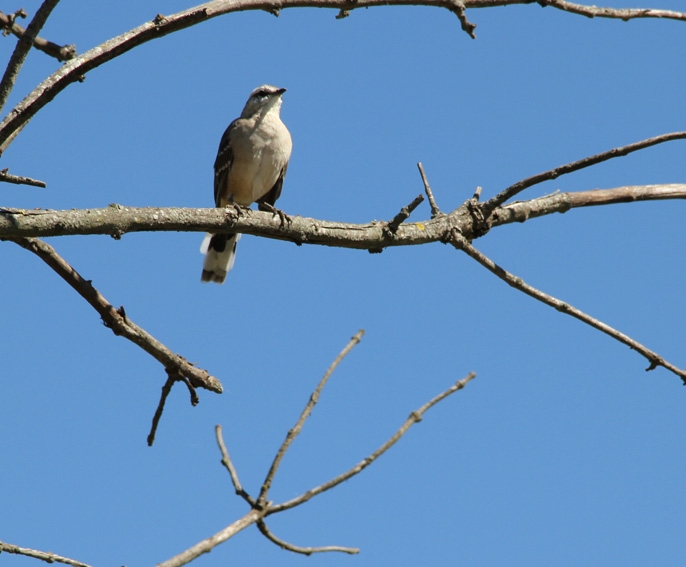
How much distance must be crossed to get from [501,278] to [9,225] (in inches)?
91.8

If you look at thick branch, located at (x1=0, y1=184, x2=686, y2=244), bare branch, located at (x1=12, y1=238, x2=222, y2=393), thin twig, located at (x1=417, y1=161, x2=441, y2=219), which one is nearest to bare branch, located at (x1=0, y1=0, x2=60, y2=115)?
thick branch, located at (x1=0, y1=184, x2=686, y2=244)

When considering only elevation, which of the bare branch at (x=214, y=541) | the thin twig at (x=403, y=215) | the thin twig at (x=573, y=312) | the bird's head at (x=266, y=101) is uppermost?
the bird's head at (x=266, y=101)

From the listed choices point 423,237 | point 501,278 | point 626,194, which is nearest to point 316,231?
point 423,237

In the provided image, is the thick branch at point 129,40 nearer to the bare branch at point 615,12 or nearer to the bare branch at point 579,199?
the bare branch at point 615,12

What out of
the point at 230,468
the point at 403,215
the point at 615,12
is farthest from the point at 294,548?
the point at 615,12

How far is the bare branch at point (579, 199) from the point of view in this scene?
4.57 metres

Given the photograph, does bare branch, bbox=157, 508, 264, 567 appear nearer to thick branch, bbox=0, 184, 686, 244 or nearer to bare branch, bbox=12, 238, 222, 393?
thick branch, bbox=0, 184, 686, 244

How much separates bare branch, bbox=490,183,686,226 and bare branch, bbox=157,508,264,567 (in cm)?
260

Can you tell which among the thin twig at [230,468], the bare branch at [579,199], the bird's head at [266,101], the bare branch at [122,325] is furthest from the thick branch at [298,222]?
the bird's head at [266,101]

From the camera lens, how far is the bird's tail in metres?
7.54

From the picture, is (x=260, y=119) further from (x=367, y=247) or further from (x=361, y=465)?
(x=361, y=465)

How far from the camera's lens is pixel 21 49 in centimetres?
325

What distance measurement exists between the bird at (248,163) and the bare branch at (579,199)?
348 cm

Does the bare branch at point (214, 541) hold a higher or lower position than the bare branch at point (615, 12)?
lower
